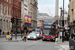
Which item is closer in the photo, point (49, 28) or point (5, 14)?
point (49, 28)

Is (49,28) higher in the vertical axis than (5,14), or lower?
lower

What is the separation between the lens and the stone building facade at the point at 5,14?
53625mm

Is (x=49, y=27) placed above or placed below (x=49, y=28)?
above

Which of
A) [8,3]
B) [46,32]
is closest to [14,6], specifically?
[8,3]

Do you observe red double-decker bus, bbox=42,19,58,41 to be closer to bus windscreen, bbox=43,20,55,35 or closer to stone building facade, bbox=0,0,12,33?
bus windscreen, bbox=43,20,55,35

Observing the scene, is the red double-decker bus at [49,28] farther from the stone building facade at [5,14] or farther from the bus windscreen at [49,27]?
the stone building facade at [5,14]

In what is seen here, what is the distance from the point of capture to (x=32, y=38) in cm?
3425

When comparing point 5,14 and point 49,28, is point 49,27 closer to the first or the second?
point 49,28

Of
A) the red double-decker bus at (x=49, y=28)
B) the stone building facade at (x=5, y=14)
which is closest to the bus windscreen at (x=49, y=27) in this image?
the red double-decker bus at (x=49, y=28)

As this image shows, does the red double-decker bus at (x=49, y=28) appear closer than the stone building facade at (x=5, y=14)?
Yes

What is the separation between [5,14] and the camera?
56.4m

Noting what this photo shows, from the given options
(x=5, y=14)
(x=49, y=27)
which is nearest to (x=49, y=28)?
(x=49, y=27)

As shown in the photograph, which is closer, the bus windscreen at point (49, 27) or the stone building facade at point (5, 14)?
the bus windscreen at point (49, 27)

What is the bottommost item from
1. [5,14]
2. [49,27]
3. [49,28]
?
[49,28]
